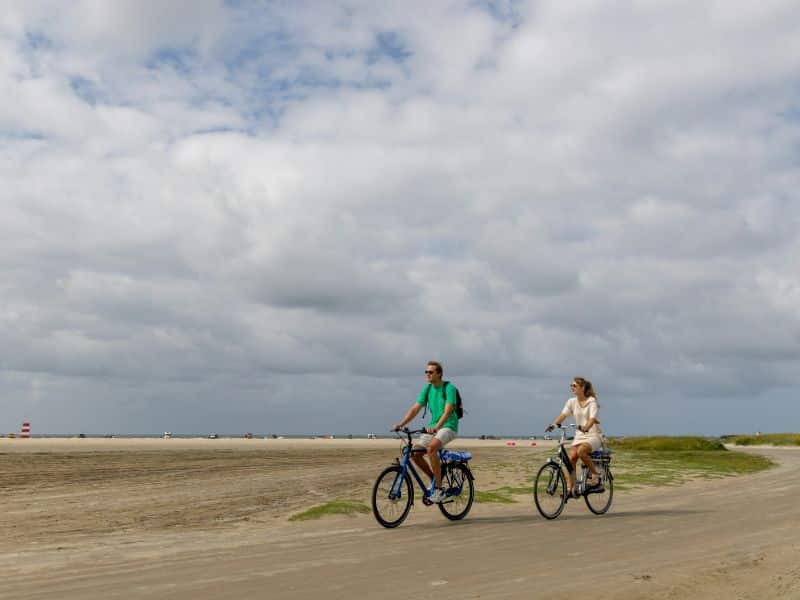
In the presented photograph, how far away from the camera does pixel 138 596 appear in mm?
7160

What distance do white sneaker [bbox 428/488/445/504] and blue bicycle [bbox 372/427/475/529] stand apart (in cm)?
6

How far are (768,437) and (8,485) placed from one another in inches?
2941

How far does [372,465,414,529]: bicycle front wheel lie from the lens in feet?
40.0

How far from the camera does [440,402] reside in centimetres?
1320

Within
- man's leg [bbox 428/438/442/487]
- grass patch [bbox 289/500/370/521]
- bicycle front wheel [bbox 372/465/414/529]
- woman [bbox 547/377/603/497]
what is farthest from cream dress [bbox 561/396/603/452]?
grass patch [bbox 289/500/370/521]

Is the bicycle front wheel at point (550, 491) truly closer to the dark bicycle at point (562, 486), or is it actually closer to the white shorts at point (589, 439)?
the dark bicycle at point (562, 486)

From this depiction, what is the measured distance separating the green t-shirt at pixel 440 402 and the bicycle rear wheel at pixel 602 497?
11.0 ft

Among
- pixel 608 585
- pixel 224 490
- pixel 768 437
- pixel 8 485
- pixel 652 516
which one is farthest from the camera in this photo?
pixel 768 437

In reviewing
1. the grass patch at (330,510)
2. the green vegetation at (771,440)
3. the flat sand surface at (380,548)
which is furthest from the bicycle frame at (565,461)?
the green vegetation at (771,440)

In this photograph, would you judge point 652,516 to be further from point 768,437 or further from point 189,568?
point 768,437

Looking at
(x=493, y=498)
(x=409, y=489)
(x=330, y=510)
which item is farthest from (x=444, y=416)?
(x=493, y=498)

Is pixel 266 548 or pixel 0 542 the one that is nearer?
pixel 266 548

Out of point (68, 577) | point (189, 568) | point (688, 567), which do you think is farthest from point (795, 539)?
point (68, 577)

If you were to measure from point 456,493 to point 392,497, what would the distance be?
1.40 m
